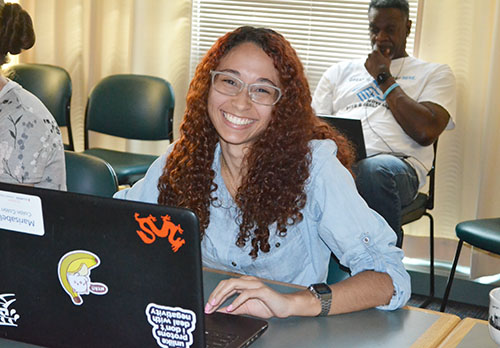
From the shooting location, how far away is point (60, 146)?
204 cm

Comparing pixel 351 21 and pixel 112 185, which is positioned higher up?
pixel 351 21

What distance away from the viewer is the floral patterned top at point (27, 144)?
6.41ft

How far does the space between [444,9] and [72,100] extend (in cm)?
217

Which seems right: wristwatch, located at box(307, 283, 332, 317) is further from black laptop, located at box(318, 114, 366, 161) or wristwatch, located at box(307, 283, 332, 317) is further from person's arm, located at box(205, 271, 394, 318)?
black laptop, located at box(318, 114, 366, 161)

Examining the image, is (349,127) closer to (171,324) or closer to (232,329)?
(232,329)

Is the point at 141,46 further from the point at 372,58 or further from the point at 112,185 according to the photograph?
the point at 112,185

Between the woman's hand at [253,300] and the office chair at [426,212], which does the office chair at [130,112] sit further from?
the woman's hand at [253,300]

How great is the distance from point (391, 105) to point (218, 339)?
2286mm

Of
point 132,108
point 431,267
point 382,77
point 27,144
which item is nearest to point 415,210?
point 431,267

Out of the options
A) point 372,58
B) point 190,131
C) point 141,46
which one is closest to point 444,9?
point 372,58

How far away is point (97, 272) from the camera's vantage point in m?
1.00

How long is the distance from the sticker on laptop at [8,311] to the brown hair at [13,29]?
1205 millimetres

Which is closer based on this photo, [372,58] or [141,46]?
[372,58]

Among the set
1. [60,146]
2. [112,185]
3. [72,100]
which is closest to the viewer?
[112,185]
